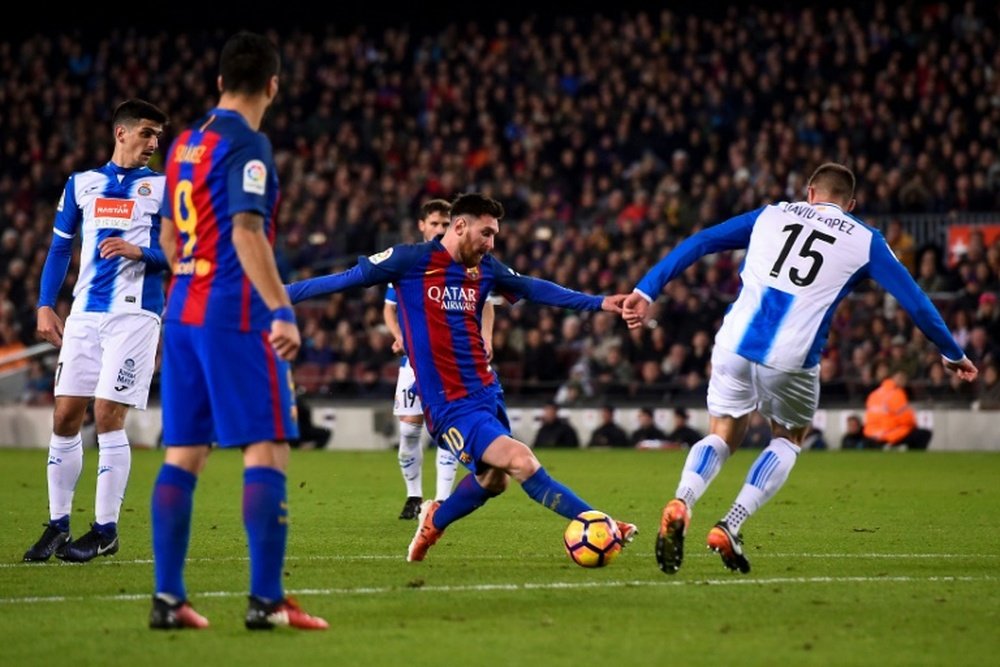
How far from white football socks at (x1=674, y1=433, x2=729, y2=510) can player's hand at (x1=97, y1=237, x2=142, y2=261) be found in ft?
11.2

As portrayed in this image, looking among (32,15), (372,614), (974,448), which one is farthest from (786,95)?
(372,614)

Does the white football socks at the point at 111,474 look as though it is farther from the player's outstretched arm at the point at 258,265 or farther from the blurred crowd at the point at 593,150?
the blurred crowd at the point at 593,150

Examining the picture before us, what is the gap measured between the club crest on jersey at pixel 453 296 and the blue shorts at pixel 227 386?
2375 mm

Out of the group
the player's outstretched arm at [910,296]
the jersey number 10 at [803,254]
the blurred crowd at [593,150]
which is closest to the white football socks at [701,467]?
the jersey number 10 at [803,254]

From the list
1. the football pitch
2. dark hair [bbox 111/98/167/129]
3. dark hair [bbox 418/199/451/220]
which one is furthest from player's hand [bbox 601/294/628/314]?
dark hair [bbox 418/199/451/220]

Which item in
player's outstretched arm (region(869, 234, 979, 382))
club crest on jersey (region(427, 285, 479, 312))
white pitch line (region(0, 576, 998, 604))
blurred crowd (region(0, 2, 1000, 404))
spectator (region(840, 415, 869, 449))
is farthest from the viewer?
blurred crowd (region(0, 2, 1000, 404))

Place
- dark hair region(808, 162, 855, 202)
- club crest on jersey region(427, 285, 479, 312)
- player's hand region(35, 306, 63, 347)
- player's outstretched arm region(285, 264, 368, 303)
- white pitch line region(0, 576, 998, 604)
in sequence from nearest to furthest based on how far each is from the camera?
1. white pitch line region(0, 576, 998, 604)
2. player's outstretched arm region(285, 264, 368, 303)
3. dark hair region(808, 162, 855, 202)
4. club crest on jersey region(427, 285, 479, 312)
5. player's hand region(35, 306, 63, 347)

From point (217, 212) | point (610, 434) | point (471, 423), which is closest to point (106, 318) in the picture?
point (471, 423)

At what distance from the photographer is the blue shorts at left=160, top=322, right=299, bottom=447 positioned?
21.2ft

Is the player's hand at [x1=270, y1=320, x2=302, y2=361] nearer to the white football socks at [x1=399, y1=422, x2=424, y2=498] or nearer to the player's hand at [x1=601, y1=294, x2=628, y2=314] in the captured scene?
the player's hand at [x1=601, y1=294, x2=628, y2=314]

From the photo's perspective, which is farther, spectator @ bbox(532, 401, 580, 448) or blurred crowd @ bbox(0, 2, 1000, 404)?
blurred crowd @ bbox(0, 2, 1000, 404)

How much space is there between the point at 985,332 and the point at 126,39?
21.2m

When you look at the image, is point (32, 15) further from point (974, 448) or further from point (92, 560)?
point (92, 560)

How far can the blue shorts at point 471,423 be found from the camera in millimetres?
8602
